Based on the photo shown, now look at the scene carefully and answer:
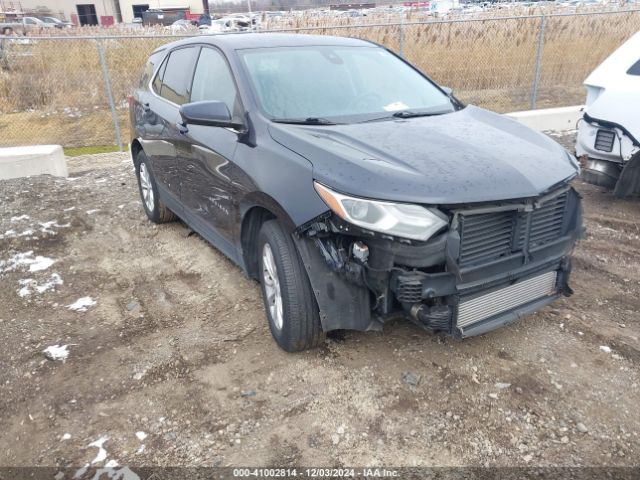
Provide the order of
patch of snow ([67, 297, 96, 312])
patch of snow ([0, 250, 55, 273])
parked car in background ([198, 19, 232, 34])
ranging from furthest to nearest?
parked car in background ([198, 19, 232, 34])
patch of snow ([0, 250, 55, 273])
patch of snow ([67, 297, 96, 312])

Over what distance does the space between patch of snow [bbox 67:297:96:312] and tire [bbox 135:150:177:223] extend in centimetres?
148

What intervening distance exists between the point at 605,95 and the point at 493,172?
319 centimetres

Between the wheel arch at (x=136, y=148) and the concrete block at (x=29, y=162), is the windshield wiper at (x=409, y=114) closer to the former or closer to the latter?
the wheel arch at (x=136, y=148)

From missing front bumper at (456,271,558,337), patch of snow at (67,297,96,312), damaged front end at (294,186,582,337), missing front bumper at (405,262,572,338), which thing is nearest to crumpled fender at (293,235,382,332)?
damaged front end at (294,186,582,337)

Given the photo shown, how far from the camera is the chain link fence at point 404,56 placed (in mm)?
11461

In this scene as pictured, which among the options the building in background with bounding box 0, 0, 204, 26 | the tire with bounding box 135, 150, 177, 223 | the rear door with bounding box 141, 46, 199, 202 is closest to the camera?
the rear door with bounding box 141, 46, 199, 202

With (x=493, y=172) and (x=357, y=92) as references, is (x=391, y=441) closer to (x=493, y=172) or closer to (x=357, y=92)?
(x=493, y=172)

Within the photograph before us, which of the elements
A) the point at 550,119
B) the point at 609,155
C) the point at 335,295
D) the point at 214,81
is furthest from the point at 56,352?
the point at 550,119

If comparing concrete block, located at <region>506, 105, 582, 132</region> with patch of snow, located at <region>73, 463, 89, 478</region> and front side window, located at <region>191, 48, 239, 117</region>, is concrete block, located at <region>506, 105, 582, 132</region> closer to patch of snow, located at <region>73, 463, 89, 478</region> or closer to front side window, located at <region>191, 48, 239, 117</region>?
front side window, located at <region>191, 48, 239, 117</region>

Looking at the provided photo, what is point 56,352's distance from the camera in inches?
135

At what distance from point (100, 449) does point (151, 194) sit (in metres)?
3.38

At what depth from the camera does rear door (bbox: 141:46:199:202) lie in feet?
14.5

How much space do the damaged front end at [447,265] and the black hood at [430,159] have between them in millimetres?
90

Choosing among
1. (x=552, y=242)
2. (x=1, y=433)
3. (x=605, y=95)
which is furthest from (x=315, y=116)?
(x=605, y=95)
